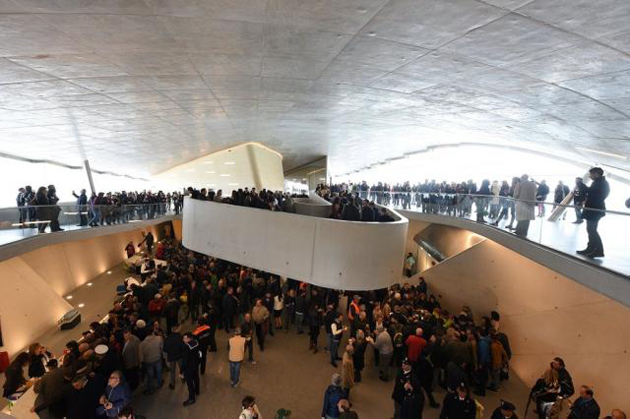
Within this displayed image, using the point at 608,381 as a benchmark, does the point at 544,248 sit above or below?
above

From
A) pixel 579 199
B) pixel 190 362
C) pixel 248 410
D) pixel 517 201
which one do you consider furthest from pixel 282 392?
pixel 579 199

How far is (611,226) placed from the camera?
559 centimetres

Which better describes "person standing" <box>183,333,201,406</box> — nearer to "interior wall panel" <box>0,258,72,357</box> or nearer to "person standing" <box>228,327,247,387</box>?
"person standing" <box>228,327,247,387</box>

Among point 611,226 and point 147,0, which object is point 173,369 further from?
point 611,226

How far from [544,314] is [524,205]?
3.25 meters

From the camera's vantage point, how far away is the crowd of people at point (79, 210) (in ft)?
34.2

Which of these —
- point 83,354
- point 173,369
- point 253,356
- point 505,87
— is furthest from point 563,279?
point 83,354

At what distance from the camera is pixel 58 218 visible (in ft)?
37.4

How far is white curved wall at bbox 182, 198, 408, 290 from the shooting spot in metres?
9.87

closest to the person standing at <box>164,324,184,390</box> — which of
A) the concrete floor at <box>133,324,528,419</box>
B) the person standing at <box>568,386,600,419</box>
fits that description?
the concrete floor at <box>133,324,528,419</box>

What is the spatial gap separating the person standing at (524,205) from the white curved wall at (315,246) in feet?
10.8

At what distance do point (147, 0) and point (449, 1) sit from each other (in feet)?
16.1

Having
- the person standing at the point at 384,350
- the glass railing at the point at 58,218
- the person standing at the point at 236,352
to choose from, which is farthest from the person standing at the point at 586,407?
the glass railing at the point at 58,218

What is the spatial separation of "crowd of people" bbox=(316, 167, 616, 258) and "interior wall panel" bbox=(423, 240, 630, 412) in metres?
1.66
